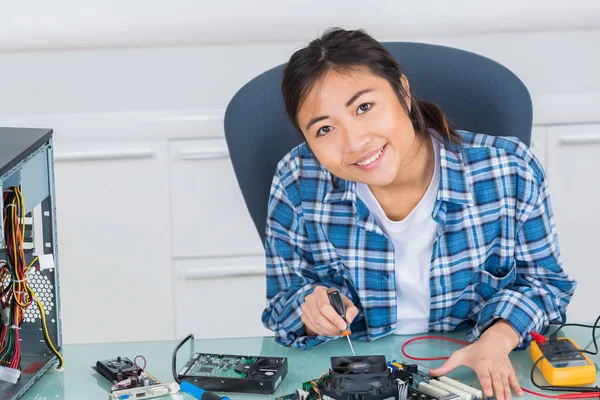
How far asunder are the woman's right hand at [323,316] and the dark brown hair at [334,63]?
1.01ft

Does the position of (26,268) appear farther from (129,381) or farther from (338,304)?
(338,304)

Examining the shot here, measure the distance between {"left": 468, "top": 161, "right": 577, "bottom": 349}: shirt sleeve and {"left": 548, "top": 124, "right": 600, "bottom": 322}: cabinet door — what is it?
3.17 feet

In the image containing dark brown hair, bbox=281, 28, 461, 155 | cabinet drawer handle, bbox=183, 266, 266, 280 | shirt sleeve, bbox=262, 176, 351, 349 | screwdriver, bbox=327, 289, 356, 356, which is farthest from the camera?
cabinet drawer handle, bbox=183, 266, 266, 280

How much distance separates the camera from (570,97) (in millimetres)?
2365

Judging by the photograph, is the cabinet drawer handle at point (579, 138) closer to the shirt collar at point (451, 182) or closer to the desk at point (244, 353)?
the shirt collar at point (451, 182)

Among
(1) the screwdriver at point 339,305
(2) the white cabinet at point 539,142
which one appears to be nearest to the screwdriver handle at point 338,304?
(1) the screwdriver at point 339,305

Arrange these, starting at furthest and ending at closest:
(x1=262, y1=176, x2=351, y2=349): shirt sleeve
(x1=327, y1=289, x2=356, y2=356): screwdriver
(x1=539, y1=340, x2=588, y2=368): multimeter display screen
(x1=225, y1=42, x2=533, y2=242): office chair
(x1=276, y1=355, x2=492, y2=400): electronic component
A: (x1=225, y1=42, x2=533, y2=242): office chair
(x1=262, y1=176, x2=351, y2=349): shirt sleeve
(x1=327, y1=289, x2=356, y2=356): screwdriver
(x1=539, y1=340, x2=588, y2=368): multimeter display screen
(x1=276, y1=355, x2=492, y2=400): electronic component

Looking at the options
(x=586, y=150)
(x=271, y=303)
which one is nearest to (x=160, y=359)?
(x=271, y=303)

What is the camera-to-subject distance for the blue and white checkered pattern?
4.76ft

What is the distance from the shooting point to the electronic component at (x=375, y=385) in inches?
42.3

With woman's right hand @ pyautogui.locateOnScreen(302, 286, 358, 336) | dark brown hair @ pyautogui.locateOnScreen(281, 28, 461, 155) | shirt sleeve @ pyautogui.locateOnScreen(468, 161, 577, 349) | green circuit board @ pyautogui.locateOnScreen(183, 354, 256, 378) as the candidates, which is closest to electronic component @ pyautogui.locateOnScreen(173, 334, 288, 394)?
green circuit board @ pyautogui.locateOnScreen(183, 354, 256, 378)

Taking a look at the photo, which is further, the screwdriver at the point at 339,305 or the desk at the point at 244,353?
the screwdriver at the point at 339,305

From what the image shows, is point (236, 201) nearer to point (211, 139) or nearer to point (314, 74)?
point (211, 139)

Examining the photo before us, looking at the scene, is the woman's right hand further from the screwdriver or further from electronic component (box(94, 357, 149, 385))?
electronic component (box(94, 357, 149, 385))
